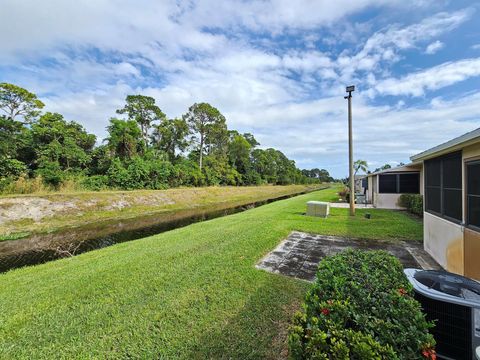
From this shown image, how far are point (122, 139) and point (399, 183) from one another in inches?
984

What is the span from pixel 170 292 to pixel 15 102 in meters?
24.7

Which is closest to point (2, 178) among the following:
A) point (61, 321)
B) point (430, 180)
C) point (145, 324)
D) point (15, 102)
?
point (15, 102)

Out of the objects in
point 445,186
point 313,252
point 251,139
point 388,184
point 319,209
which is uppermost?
point 251,139

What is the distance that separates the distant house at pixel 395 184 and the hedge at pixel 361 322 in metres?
13.0

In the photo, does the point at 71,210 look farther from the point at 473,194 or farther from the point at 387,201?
the point at 387,201

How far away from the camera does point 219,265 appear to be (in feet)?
15.1

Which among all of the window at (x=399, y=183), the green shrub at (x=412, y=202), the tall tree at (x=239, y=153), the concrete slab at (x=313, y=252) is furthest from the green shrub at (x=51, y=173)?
the tall tree at (x=239, y=153)

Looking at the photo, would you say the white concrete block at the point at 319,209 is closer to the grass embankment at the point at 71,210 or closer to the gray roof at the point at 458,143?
the gray roof at the point at 458,143

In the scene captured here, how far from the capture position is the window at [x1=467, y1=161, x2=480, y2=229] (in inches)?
132

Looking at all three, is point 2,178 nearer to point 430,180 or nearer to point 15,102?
point 15,102

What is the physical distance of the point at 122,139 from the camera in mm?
24094

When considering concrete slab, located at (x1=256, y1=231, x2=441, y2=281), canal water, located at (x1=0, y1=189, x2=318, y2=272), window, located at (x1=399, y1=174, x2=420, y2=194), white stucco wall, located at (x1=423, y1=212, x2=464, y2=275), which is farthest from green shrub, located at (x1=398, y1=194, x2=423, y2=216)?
canal water, located at (x1=0, y1=189, x2=318, y2=272)

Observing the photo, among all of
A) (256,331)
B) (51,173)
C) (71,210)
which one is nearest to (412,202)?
(256,331)

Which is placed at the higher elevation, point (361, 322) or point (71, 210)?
point (361, 322)
